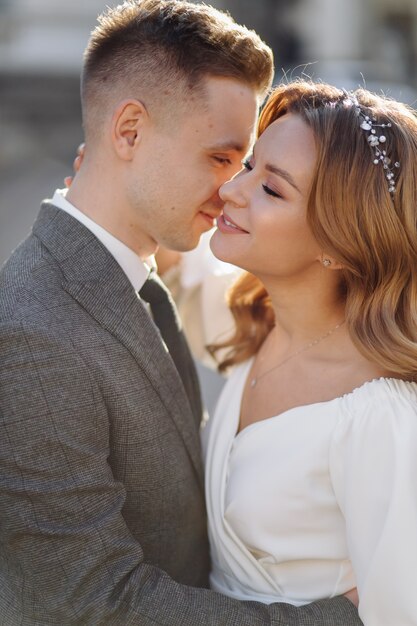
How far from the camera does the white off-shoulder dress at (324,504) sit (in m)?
2.05

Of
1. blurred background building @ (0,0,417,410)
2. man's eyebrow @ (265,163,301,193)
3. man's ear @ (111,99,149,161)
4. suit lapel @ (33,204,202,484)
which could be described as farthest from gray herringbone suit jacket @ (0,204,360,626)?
blurred background building @ (0,0,417,410)

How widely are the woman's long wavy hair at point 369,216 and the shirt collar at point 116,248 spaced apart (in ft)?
1.90

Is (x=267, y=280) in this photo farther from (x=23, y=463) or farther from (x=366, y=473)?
(x=23, y=463)

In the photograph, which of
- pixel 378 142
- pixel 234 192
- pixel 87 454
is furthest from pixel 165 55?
pixel 87 454

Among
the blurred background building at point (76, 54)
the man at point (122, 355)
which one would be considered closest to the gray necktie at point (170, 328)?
the man at point (122, 355)

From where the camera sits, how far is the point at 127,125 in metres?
2.51

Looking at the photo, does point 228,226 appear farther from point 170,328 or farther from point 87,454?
point 87,454

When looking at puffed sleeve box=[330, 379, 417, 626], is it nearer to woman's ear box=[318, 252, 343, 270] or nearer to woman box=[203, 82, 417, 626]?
woman box=[203, 82, 417, 626]

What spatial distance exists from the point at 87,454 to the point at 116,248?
704 mm

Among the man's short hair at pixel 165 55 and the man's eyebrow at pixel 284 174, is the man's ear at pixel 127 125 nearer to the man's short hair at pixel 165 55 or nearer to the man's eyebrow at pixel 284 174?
the man's short hair at pixel 165 55

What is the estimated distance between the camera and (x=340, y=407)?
2.25 metres

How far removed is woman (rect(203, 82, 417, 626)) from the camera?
208cm

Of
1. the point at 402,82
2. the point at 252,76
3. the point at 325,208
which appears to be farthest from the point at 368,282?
the point at 402,82

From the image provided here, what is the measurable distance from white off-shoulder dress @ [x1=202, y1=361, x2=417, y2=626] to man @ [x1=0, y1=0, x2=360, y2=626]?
0.37 feet
